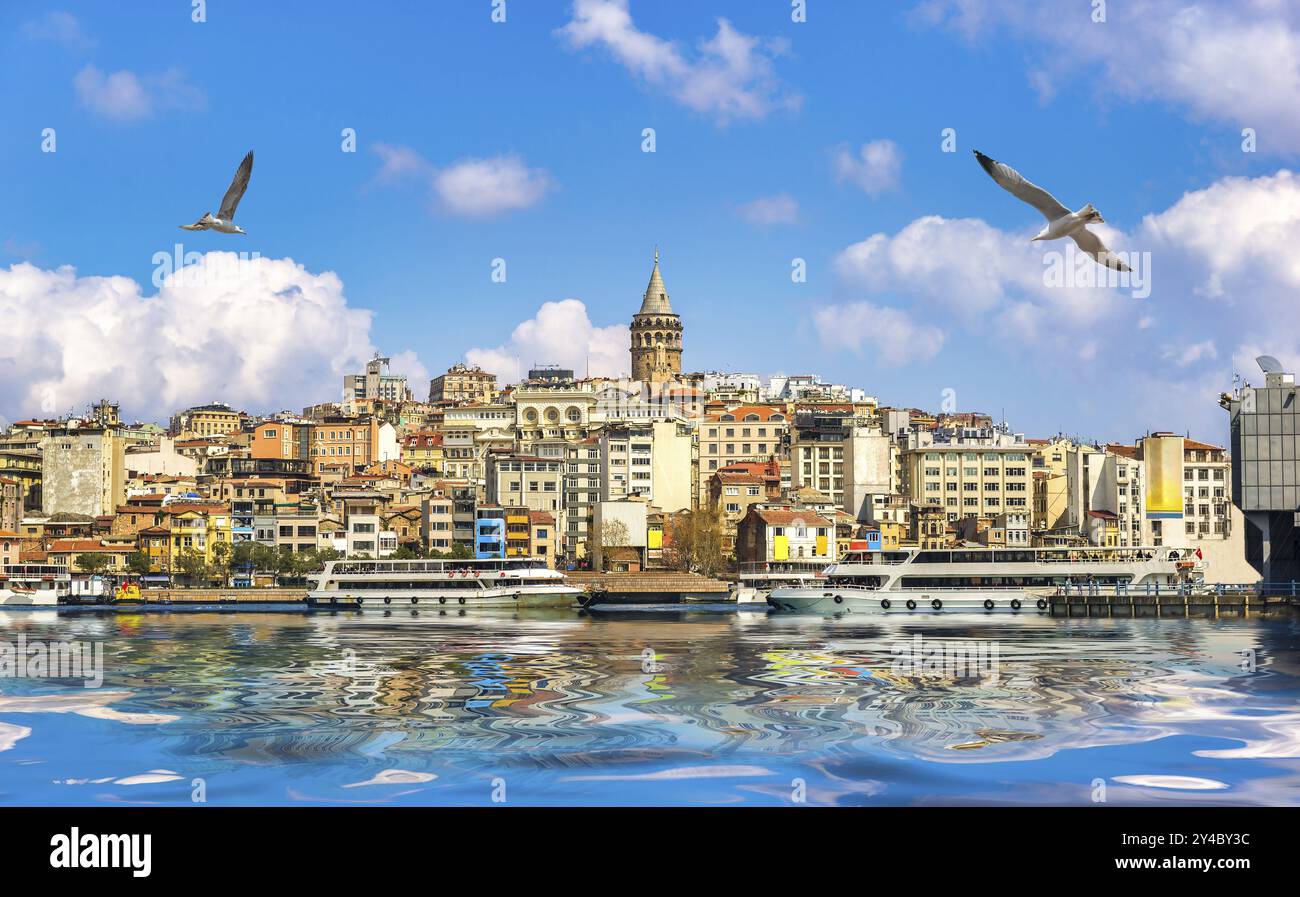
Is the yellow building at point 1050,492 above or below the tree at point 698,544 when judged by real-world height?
above

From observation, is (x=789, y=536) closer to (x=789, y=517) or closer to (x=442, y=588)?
(x=789, y=517)

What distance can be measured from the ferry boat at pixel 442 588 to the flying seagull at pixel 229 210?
2936 cm

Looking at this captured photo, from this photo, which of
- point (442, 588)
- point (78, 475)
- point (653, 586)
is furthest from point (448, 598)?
point (78, 475)

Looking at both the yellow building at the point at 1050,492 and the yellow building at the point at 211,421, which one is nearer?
the yellow building at the point at 1050,492

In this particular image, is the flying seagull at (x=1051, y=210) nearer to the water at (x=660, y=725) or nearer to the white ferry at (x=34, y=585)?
the water at (x=660, y=725)

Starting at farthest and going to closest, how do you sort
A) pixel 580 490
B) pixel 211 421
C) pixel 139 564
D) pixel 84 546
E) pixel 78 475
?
pixel 211 421 → pixel 580 490 → pixel 78 475 → pixel 84 546 → pixel 139 564

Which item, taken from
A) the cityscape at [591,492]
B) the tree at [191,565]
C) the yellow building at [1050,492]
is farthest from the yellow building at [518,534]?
the yellow building at [1050,492]

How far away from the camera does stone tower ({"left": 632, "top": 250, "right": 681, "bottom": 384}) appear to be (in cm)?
11356

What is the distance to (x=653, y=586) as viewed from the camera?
5656 cm

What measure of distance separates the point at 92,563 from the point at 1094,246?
1948 inches

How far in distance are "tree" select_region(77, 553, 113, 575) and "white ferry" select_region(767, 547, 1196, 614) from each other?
26.6 metres

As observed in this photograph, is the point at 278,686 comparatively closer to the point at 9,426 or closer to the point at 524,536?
the point at 524,536

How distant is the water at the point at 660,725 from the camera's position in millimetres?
14281

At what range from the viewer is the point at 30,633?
1462 inches
